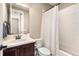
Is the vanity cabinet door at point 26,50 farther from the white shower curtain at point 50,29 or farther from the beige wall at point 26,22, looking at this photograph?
the white shower curtain at point 50,29

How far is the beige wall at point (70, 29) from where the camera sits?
79.6 inches

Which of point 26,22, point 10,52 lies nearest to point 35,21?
point 26,22

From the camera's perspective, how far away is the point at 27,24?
2432 mm

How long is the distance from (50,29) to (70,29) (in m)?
0.54

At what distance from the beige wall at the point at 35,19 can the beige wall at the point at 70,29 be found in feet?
1.80

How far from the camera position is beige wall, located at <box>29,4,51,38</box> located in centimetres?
252

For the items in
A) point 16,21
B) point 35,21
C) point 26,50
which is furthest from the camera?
point 35,21

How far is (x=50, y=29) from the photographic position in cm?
248

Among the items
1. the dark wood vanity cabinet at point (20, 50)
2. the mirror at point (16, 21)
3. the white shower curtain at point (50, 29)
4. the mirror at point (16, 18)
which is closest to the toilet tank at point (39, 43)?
the white shower curtain at point (50, 29)

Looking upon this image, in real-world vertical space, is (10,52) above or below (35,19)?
below

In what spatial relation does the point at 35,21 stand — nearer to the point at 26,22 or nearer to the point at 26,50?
→ the point at 26,22

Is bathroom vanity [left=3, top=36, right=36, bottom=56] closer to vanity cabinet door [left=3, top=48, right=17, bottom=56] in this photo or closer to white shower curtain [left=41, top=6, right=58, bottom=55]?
vanity cabinet door [left=3, top=48, right=17, bottom=56]

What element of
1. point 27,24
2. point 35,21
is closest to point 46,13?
point 35,21

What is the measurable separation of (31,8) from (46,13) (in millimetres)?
464
